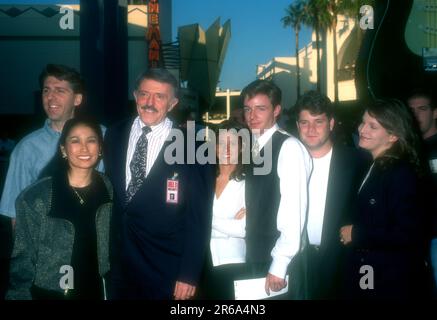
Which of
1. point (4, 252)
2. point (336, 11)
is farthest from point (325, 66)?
point (4, 252)

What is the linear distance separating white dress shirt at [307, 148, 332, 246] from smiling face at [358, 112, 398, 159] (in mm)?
320

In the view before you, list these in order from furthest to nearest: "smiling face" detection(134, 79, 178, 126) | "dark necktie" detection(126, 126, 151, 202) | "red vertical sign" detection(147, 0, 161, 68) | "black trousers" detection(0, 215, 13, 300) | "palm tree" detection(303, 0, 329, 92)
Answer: "palm tree" detection(303, 0, 329, 92) < "red vertical sign" detection(147, 0, 161, 68) < "black trousers" detection(0, 215, 13, 300) < "smiling face" detection(134, 79, 178, 126) < "dark necktie" detection(126, 126, 151, 202)

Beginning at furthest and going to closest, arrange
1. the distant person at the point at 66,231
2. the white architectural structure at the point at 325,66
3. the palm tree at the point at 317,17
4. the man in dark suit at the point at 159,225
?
the palm tree at the point at 317,17 → the white architectural structure at the point at 325,66 → the man in dark suit at the point at 159,225 → the distant person at the point at 66,231

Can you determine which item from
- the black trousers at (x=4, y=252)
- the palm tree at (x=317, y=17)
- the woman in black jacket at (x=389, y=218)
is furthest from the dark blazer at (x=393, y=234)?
the palm tree at (x=317, y=17)

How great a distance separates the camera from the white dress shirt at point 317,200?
2.66 metres

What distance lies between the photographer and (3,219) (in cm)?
654

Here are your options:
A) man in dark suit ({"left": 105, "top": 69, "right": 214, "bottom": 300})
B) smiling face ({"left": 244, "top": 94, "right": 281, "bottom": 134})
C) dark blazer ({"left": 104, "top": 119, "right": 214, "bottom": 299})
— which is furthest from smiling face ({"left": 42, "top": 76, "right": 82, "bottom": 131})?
smiling face ({"left": 244, "top": 94, "right": 281, "bottom": 134})

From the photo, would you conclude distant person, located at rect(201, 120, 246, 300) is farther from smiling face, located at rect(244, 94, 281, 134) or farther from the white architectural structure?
the white architectural structure

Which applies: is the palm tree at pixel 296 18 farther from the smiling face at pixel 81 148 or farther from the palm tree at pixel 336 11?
the smiling face at pixel 81 148

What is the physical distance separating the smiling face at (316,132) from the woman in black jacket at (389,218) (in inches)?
12.2

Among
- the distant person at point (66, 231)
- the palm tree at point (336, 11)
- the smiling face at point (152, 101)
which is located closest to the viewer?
the distant person at point (66, 231)

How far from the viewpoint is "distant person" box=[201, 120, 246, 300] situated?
2395 millimetres

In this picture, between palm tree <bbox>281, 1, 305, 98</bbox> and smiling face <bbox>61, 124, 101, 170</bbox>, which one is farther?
palm tree <bbox>281, 1, 305, 98</bbox>
